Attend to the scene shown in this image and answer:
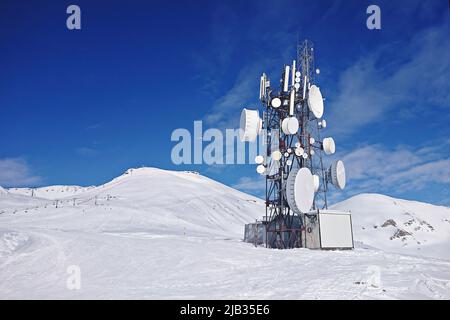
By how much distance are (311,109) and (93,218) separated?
1083 inches

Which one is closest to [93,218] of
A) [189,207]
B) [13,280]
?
[189,207]

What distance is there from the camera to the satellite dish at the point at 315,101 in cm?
3616

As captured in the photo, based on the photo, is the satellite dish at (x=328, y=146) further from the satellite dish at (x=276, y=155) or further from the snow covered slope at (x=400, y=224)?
the snow covered slope at (x=400, y=224)

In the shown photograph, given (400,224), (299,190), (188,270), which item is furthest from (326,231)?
(400,224)

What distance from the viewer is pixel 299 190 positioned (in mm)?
31125

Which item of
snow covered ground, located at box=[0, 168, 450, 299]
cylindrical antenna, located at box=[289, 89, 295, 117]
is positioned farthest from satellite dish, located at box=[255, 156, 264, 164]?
snow covered ground, located at box=[0, 168, 450, 299]

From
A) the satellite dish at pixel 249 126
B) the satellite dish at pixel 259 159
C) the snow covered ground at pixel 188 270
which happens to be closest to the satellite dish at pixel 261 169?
the satellite dish at pixel 259 159

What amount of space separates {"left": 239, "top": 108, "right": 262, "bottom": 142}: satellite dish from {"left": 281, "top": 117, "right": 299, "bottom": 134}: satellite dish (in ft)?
7.29

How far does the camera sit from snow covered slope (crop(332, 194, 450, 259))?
60.5 metres

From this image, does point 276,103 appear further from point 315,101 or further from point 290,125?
point 315,101

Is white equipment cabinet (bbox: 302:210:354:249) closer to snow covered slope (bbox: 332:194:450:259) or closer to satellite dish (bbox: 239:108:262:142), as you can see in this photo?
satellite dish (bbox: 239:108:262:142)

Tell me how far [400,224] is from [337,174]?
4112 centimetres

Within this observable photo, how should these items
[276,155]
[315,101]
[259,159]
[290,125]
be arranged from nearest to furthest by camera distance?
[290,125], [276,155], [259,159], [315,101]

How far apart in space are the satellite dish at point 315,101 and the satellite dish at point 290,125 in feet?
9.03
